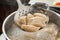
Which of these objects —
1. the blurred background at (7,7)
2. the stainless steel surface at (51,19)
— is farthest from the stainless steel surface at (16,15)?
the blurred background at (7,7)

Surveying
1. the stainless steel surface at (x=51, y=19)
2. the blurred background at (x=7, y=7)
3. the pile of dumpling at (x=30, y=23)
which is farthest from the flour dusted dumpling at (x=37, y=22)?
the blurred background at (x=7, y=7)

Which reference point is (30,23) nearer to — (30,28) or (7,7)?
(30,28)

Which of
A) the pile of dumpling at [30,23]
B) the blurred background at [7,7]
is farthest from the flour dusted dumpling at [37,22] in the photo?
the blurred background at [7,7]

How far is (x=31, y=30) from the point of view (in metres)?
0.45

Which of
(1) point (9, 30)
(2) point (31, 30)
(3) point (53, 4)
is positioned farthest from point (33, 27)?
(3) point (53, 4)

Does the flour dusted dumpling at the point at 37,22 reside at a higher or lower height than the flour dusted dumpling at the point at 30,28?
higher

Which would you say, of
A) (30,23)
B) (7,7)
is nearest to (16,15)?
(30,23)

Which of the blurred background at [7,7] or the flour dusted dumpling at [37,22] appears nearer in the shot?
the flour dusted dumpling at [37,22]

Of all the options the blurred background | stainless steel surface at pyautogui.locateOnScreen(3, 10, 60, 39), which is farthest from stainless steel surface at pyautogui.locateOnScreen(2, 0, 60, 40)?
the blurred background

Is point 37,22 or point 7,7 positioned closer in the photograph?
point 37,22

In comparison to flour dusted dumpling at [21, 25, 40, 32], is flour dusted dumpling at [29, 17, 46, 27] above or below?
above

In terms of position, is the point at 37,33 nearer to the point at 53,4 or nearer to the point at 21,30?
the point at 21,30

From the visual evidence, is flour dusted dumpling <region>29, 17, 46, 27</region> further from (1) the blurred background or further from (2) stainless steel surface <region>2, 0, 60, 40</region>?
(1) the blurred background

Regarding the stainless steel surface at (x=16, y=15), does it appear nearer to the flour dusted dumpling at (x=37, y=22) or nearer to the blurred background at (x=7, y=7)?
the flour dusted dumpling at (x=37, y=22)
